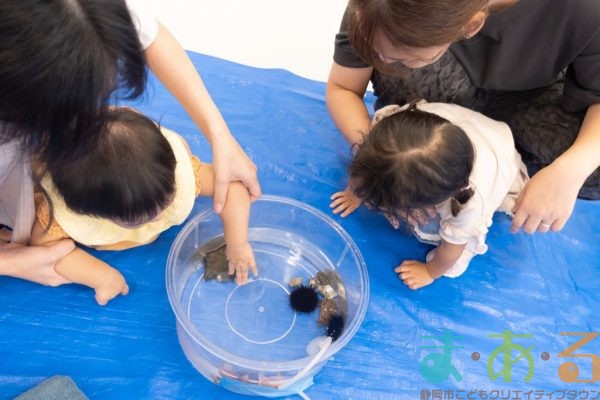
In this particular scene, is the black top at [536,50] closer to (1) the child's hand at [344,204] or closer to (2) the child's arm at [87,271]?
(1) the child's hand at [344,204]

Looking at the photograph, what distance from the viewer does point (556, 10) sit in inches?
28.3

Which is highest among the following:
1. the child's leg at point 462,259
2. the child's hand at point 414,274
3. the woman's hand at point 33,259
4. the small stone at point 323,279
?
the woman's hand at point 33,259

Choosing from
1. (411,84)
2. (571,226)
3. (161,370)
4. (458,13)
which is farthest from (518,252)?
(161,370)

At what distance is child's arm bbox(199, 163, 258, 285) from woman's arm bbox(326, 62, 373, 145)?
0.80 feet

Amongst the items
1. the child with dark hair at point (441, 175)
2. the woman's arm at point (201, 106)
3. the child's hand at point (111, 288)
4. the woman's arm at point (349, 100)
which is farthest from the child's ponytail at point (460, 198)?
the child's hand at point (111, 288)

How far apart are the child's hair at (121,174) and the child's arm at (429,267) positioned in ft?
1.51

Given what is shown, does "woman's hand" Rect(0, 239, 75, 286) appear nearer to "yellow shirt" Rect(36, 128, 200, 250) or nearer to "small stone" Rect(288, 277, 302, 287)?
"yellow shirt" Rect(36, 128, 200, 250)

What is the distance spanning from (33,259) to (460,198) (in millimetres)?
660

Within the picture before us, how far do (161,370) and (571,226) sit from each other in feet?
2.72

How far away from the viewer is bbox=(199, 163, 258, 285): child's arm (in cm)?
79

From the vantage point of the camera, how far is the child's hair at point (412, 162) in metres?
0.66

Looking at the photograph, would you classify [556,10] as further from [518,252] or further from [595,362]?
[595,362]

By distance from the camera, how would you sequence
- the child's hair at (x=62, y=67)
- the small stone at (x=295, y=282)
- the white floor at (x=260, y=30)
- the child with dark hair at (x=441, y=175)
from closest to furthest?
the child's hair at (x=62, y=67) → the child with dark hair at (x=441, y=175) → the small stone at (x=295, y=282) → the white floor at (x=260, y=30)

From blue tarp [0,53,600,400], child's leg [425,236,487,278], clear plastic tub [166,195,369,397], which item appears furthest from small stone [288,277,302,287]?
child's leg [425,236,487,278]
